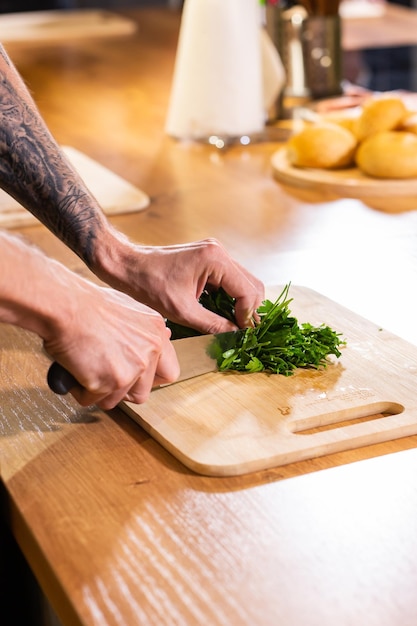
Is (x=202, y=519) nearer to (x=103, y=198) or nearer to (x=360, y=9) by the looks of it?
(x=103, y=198)

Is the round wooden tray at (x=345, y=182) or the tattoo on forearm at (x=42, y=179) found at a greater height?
the tattoo on forearm at (x=42, y=179)

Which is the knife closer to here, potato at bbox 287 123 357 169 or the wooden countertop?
the wooden countertop

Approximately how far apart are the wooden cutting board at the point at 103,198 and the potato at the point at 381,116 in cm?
41

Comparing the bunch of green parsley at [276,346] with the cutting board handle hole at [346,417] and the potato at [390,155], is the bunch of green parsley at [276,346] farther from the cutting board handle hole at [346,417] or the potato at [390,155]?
the potato at [390,155]

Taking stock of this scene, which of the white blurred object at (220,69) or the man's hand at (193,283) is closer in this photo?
the man's hand at (193,283)

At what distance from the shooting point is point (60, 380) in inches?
33.3

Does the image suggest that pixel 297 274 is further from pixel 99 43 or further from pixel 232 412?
pixel 99 43

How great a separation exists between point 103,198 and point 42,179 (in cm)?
45

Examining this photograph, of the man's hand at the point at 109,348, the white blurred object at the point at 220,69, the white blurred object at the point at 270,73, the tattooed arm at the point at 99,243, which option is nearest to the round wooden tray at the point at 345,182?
the white blurred object at the point at 220,69

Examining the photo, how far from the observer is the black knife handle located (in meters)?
0.84

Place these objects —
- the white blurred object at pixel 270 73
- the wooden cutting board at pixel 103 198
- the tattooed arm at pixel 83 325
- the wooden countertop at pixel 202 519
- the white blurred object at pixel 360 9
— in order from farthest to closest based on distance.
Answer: the white blurred object at pixel 360 9 → the white blurred object at pixel 270 73 → the wooden cutting board at pixel 103 198 → the tattooed arm at pixel 83 325 → the wooden countertop at pixel 202 519

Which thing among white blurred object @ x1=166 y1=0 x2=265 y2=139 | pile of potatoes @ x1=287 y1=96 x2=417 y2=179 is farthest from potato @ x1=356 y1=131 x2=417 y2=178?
white blurred object @ x1=166 y1=0 x2=265 y2=139

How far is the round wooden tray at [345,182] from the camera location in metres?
1.66

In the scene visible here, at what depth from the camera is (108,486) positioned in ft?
2.71
